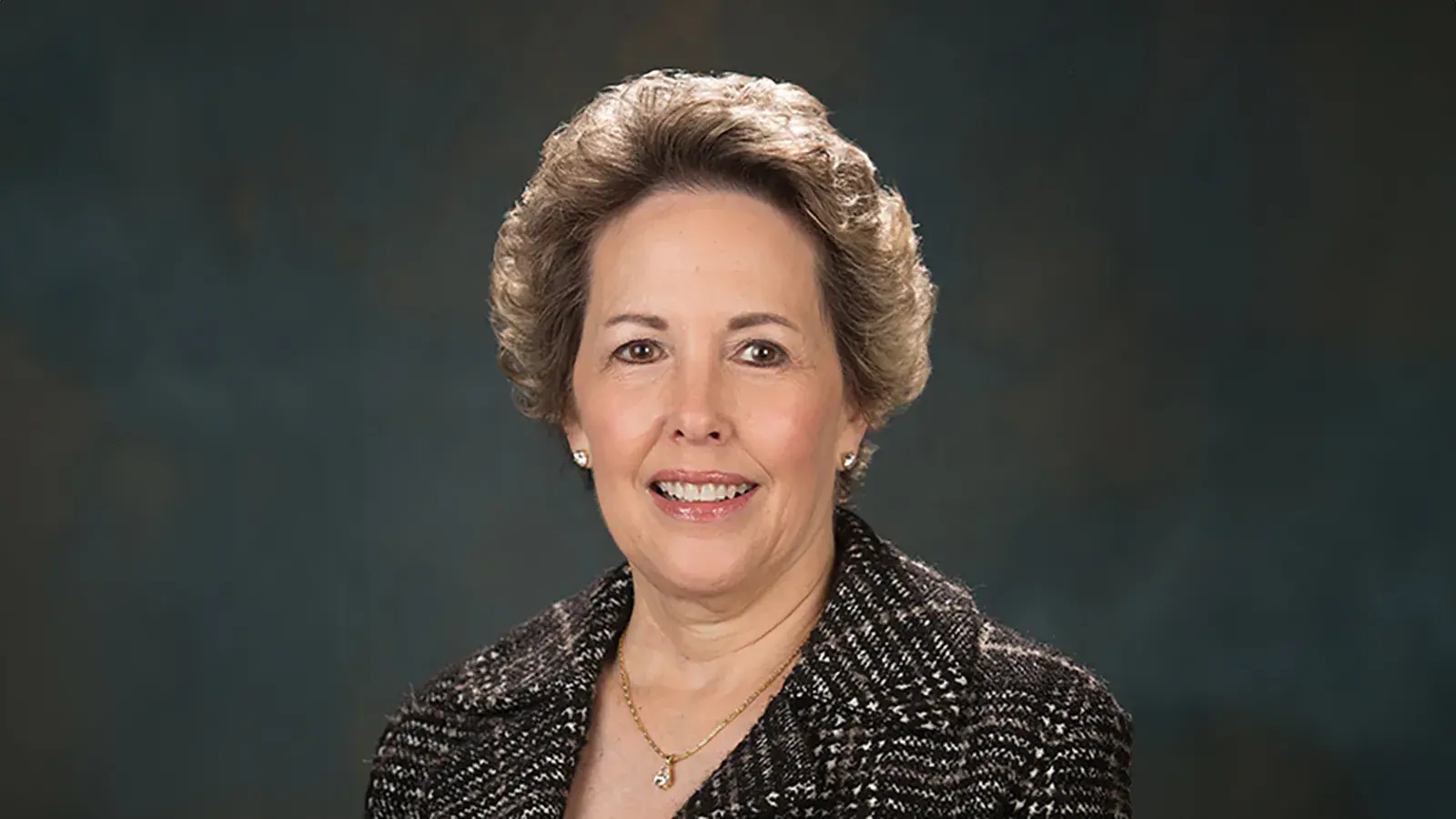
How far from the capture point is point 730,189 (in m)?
2.81

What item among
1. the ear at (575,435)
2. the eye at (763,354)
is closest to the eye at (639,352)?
the eye at (763,354)

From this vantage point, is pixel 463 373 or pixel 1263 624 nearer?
pixel 1263 624

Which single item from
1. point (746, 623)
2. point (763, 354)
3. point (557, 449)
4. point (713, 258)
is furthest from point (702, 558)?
point (557, 449)

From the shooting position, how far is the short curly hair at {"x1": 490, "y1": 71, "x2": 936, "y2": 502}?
2.79m

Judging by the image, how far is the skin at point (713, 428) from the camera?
9.06 feet

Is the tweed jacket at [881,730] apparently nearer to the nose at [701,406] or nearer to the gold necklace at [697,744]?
the gold necklace at [697,744]

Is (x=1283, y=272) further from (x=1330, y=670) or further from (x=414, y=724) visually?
(x=414, y=724)

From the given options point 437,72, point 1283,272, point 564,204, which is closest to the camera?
point 564,204

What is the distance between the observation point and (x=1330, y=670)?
13.9 feet

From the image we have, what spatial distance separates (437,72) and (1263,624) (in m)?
2.41

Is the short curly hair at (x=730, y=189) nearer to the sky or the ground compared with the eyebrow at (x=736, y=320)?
nearer to the sky

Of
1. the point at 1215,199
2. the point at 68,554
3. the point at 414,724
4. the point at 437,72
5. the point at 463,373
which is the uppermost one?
the point at 437,72

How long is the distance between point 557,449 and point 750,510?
149 cm

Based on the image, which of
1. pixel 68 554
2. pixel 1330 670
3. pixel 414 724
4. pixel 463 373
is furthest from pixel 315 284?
pixel 1330 670
